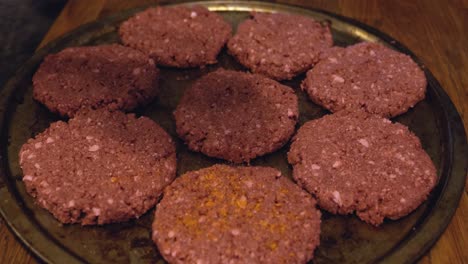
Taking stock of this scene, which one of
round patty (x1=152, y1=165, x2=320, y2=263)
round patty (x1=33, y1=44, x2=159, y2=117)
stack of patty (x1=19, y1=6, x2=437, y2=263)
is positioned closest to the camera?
round patty (x1=152, y1=165, x2=320, y2=263)

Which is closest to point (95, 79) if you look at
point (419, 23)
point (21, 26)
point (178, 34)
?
point (178, 34)

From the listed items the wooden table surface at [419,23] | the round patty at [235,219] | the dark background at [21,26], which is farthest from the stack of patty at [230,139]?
the dark background at [21,26]

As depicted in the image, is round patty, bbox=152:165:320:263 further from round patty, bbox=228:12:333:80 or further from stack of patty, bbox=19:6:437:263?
round patty, bbox=228:12:333:80

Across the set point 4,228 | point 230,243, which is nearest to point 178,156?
point 230,243

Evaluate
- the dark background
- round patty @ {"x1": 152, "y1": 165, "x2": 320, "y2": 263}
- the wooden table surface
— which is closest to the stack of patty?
round patty @ {"x1": 152, "y1": 165, "x2": 320, "y2": 263}

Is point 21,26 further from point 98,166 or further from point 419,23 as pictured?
point 419,23

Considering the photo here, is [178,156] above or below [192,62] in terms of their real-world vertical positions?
below

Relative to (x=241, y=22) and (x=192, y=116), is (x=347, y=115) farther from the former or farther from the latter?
(x=241, y=22)

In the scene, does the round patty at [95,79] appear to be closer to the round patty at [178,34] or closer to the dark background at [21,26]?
the round patty at [178,34]
